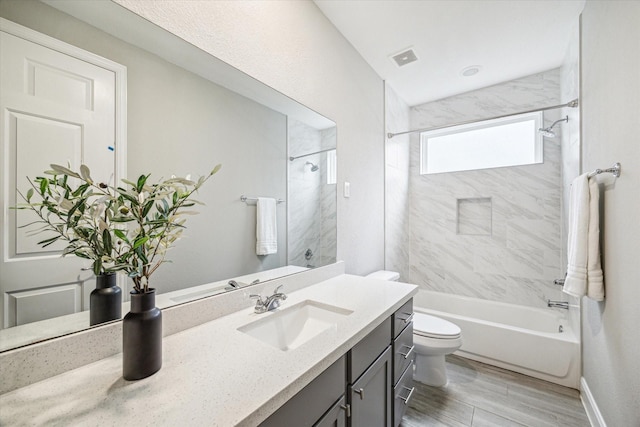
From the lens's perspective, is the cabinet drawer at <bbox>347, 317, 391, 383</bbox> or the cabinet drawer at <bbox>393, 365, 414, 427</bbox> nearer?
the cabinet drawer at <bbox>347, 317, 391, 383</bbox>

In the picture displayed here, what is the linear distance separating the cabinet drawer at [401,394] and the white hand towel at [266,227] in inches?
38.7

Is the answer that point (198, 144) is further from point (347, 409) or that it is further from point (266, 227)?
point (347, 409)

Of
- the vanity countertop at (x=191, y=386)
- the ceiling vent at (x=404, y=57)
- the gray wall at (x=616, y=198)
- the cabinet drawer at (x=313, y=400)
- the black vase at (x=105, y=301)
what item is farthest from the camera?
the ceiling vent at (x=404, y=57)

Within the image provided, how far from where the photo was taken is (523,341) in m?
2.09

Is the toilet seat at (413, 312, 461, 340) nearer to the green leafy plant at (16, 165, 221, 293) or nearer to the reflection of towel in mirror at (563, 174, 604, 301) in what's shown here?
the reflection of towel in mirror at (563, 174, 604, 301)

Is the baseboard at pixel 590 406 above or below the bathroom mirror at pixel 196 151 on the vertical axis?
below

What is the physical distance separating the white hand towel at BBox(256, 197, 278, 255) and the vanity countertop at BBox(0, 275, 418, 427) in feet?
1.57

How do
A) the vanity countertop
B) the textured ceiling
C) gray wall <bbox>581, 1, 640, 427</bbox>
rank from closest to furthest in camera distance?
1. the vanity countertop
2. gray wall <bbox>581, 1, 640, 427</bbox>
3. the textured ceiling

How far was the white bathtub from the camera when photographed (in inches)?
77.2

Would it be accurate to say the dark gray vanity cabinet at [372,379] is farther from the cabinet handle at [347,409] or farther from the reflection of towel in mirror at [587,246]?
the reflection of towel in mirror at [587,246]

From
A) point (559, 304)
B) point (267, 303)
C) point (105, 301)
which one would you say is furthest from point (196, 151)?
point (559, 304)

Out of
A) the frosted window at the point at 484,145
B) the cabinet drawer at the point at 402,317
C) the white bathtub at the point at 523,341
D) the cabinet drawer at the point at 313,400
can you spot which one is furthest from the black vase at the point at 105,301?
the frosted window at the point at 484,145

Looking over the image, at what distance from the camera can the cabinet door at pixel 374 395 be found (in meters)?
0.97

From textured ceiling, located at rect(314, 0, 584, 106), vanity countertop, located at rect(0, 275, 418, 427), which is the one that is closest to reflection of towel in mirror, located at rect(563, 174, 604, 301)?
textured ceiling, located at rect(314, 0, 584, 106)
